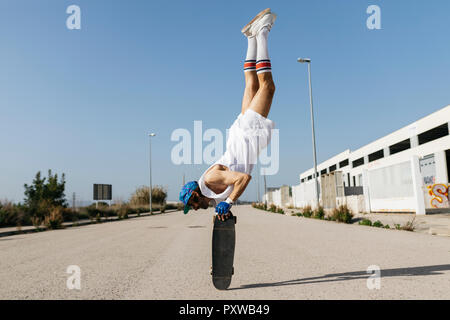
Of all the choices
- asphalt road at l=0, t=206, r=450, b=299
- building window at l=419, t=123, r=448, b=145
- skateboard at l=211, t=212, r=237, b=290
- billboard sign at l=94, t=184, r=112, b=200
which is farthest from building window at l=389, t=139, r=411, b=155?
skateboard at l=211, t=212, r=237, b=290

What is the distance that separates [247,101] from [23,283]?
4.30m

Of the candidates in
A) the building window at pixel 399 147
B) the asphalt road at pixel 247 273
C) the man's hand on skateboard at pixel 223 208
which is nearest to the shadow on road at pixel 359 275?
the asphalt road at pixel 247 273

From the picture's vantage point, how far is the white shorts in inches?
110

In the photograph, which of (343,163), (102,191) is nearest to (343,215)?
(102,191)

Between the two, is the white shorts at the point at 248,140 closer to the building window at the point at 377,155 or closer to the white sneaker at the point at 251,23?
the white sneaker at the point at 251,23

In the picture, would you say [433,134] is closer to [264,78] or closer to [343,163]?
[343,163]

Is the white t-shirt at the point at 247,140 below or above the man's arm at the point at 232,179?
above

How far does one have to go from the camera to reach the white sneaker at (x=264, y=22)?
2805 mm

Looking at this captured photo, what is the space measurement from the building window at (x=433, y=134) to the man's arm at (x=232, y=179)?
39.0m

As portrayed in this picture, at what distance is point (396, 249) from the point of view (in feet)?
26.7

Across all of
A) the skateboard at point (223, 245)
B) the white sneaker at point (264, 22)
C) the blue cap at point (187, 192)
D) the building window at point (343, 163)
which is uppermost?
the building window at point (343, 163)

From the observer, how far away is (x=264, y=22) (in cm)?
282

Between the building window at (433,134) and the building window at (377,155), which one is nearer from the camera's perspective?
the building window at (433,134)
